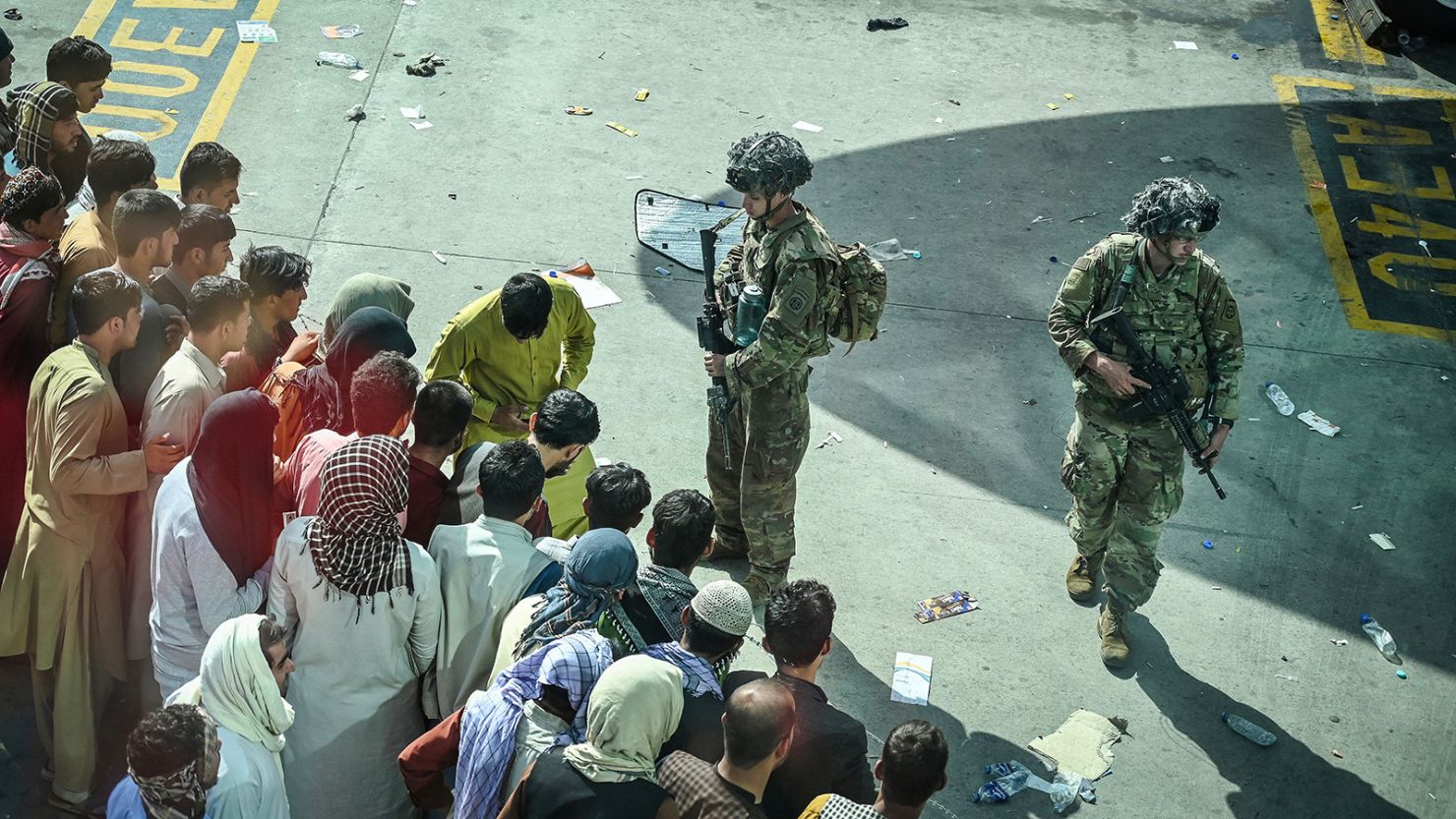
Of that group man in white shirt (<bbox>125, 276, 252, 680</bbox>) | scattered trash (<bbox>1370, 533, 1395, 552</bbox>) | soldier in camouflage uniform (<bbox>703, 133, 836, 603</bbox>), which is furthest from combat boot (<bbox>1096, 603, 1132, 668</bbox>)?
man in white shirt (<bbox>125, 276, 252, 680</bbox>)

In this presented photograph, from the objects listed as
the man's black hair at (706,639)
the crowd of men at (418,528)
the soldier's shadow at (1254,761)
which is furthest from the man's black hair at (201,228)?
the soldier's shadow at (1254,761)

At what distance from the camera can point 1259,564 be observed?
6.46 meters

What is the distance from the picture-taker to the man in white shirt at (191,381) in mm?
4480

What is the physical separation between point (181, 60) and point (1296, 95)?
829cm

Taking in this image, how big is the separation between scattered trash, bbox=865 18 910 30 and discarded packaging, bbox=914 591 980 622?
6.06m

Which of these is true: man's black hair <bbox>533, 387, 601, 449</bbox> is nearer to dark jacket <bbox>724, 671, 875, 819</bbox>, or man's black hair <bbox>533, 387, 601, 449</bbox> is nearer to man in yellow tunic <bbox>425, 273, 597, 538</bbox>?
man in yellow tunic <bbox>425, 273, 597, 538</bbox>

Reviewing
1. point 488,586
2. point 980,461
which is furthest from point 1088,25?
point 488,586

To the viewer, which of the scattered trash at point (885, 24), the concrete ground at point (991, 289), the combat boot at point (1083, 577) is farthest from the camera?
the scattered trash at point (885, 24)

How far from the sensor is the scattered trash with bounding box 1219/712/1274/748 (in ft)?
18.1

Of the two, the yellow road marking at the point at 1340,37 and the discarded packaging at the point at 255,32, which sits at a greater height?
the yellow road marking at the point at 1340,37

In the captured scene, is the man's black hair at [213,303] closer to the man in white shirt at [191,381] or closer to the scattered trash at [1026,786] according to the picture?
the man in white shirt at [191,381]

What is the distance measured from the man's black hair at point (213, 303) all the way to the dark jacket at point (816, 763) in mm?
2260

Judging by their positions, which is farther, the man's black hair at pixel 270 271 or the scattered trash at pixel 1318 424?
the scattered trash at pixel 1318 424

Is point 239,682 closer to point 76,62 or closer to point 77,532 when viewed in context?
point 77,532
